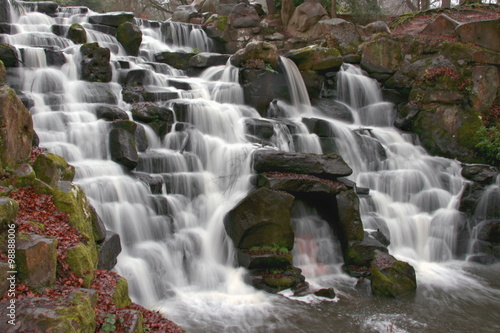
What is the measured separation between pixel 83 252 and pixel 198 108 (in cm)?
789

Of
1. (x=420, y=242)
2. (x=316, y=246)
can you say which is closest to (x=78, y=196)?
(x=316, y=246)

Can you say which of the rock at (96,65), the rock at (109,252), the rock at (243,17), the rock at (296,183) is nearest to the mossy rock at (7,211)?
the rock at (109,252)

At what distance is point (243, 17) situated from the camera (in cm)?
2259

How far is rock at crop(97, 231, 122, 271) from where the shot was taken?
7.11 meters

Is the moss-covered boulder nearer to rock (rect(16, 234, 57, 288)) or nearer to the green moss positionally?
rock (rect(16, 234, 57, 288))

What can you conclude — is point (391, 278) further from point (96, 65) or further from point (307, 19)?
point (307, 19)

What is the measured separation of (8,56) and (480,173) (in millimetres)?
15136

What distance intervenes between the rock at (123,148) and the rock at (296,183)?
10.5 ft

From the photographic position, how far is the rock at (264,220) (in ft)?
30.7

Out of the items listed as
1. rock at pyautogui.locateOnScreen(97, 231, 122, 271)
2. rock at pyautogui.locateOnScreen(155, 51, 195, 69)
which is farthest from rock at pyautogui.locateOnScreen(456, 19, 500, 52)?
rock at pyautogui.locateOnScreen(97, 231, 122, 271)

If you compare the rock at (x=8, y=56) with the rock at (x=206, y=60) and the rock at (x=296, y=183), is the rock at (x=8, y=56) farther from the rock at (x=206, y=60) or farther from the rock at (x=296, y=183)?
Answer: the rock at (x=296, y=183)

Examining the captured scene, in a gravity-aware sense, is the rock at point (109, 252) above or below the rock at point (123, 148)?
below

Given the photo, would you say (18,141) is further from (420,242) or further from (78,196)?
(420,242)

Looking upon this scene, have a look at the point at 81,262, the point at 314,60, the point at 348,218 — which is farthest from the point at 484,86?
the point at 81,262
